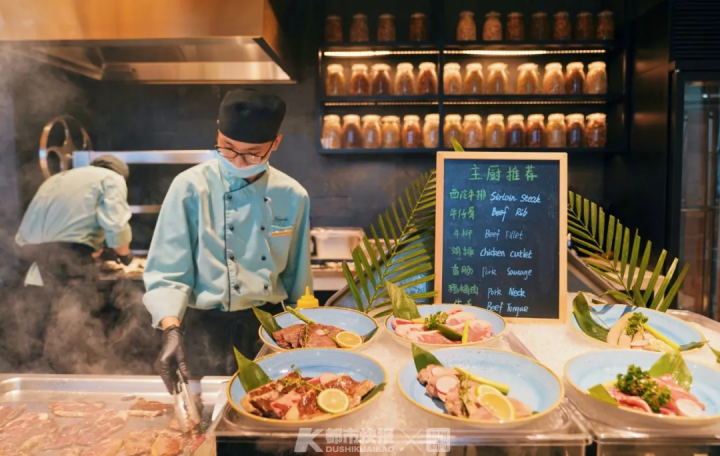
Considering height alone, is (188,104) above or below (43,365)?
above

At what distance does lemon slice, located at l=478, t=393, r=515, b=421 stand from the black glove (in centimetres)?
102

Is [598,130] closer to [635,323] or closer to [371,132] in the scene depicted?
[371,132]

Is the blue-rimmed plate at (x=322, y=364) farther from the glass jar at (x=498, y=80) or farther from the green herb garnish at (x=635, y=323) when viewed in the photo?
the glass jar at (x=498, y=80)

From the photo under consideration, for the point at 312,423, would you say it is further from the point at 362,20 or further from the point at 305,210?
the point at 362,20

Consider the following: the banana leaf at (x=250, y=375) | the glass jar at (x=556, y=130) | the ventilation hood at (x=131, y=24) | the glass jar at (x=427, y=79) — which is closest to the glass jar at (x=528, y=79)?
the glass jar at (x=556, y=130)

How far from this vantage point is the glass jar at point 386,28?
11.7 ft

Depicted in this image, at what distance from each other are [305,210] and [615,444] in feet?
5.63

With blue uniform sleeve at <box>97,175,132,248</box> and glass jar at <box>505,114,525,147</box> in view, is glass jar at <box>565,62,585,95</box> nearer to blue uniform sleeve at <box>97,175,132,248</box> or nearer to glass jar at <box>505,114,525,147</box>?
glass jar at <box>505,114,525,147</box>

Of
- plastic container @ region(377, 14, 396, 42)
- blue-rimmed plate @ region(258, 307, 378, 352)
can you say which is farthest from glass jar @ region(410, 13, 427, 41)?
blue-rimmed plate @ region(258, 307, 378, 352)

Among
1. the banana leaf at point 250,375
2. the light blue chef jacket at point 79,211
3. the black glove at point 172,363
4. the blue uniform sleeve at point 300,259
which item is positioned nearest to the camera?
the banana leaf at point 250,375

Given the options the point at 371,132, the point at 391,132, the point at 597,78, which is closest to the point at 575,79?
the point at 597,78

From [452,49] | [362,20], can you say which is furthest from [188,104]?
[452,49]

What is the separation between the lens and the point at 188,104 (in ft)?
13.1

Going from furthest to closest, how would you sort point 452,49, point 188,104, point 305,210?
point 188,104 → point 452,49 → point 305,210
